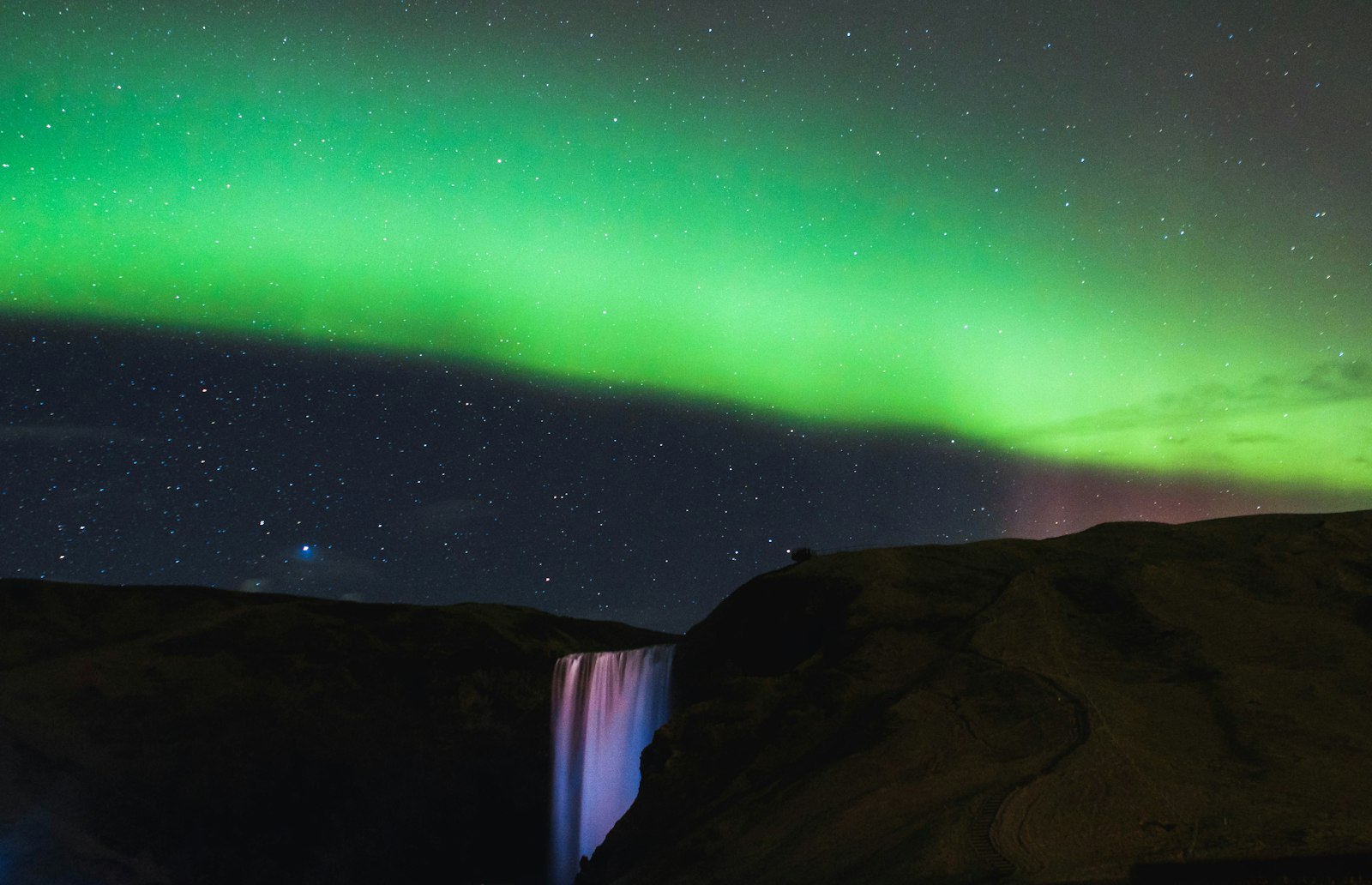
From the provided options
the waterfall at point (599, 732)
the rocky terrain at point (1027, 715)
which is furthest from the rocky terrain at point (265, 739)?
the rocky terrain at point (1027, 715)

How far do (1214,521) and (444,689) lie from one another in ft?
153

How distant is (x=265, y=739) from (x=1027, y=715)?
4952 centimetres

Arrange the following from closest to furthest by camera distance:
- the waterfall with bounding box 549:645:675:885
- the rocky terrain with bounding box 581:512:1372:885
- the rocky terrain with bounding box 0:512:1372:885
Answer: the rocky terrain with bounding box 581:512:1372:885
the rocky terrain with bounding box 0:512:1372:885
the waterfall with bounding box 549:645:675:885

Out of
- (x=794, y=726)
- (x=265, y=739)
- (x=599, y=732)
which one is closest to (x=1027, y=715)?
(x=794, y=726)

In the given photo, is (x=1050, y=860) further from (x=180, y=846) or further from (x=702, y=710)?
(x=180, y=846)

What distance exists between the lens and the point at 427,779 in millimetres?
71625

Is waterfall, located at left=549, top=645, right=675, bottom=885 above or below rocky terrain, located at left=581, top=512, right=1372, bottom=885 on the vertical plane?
below

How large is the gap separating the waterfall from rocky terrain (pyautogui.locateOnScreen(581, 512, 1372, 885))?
264cm

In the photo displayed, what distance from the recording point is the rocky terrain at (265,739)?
6456 centimetres

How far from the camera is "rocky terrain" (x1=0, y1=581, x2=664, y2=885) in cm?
6456

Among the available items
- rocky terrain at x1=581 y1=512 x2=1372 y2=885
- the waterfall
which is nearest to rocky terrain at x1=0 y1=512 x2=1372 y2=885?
rocky terrain at x1=581 y1=512 x2=1372 y2=885

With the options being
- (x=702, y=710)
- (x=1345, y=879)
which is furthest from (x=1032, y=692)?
(x=1345, y=879)

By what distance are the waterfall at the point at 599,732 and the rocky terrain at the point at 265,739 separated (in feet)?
32.4

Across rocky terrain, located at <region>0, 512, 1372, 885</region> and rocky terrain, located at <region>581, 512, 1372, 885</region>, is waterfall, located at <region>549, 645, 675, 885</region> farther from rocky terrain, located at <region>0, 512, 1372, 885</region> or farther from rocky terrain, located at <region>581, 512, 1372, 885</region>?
rocky terrain, located at <region>581, 512, 1372, 885</region>
